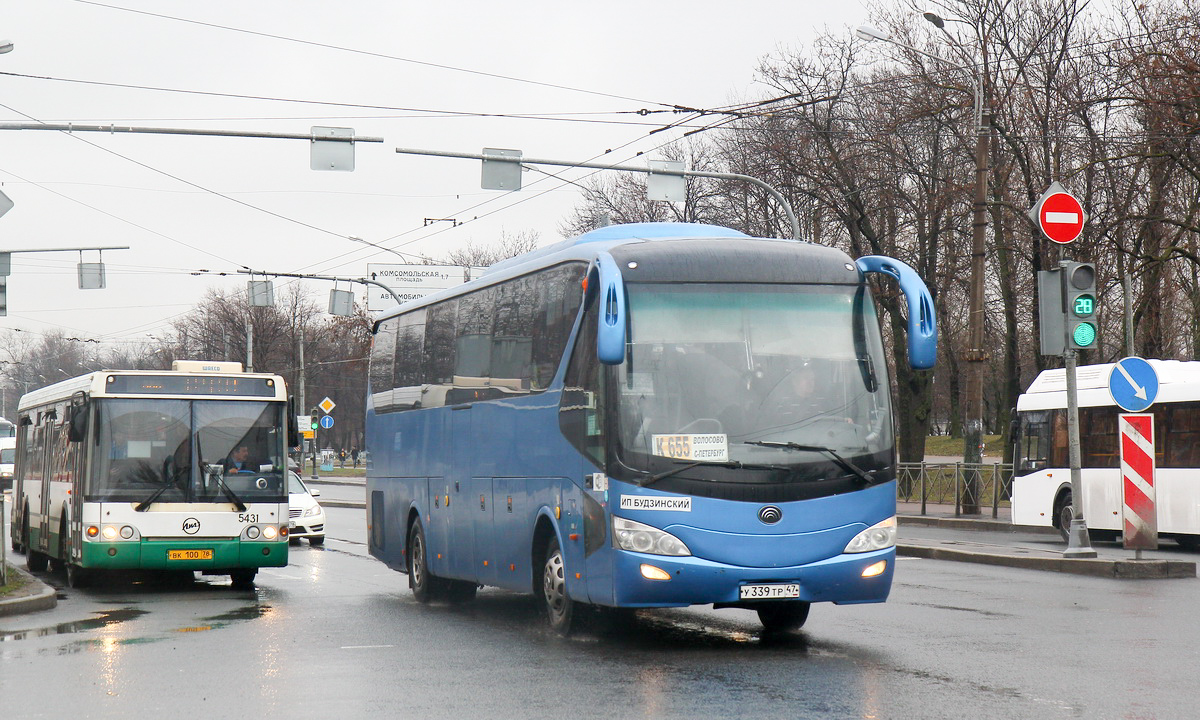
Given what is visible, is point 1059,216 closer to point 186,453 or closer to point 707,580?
point 707,580

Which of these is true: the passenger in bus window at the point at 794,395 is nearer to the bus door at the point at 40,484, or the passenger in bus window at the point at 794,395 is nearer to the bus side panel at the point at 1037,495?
the bus door at the point at 40,484

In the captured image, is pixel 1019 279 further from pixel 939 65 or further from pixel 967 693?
pixel 967 693

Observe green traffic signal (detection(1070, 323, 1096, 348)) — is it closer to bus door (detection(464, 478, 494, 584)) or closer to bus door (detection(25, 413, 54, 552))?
bus door (detection(464, 478, 494, 584))

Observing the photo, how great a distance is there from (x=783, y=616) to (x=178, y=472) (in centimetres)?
817

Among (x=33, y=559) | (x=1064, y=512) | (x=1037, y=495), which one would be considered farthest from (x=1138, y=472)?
(x=33, y=559)

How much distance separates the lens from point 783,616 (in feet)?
39.2

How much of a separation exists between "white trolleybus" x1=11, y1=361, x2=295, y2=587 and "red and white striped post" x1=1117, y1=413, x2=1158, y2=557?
9769 mm

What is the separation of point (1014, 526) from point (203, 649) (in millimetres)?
19942

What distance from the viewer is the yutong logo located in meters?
10.5

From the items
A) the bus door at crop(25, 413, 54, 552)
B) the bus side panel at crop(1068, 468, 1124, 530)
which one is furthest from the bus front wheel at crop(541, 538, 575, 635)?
the bus side panel at crop(1068, 468, 1124, 530)

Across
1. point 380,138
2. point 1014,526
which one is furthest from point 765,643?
point 1014,526

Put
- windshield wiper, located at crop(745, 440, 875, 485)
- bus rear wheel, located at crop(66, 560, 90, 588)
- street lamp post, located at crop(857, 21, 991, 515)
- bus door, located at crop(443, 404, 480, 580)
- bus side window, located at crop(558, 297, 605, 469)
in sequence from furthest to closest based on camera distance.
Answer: street lamp post, located at crop(857, 21, 991, 515), bus rear wheel, located at crop(66, 560, 90, 588), bus door, located at crop(443, 404, 480, 580), bus side window, located at crop(558, 297, 605, 469), windshield wiper, located at crop(745, 440, 875, 485)

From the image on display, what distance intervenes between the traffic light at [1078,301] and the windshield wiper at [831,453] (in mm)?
8041

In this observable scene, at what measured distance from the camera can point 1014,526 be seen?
28.2 metres
